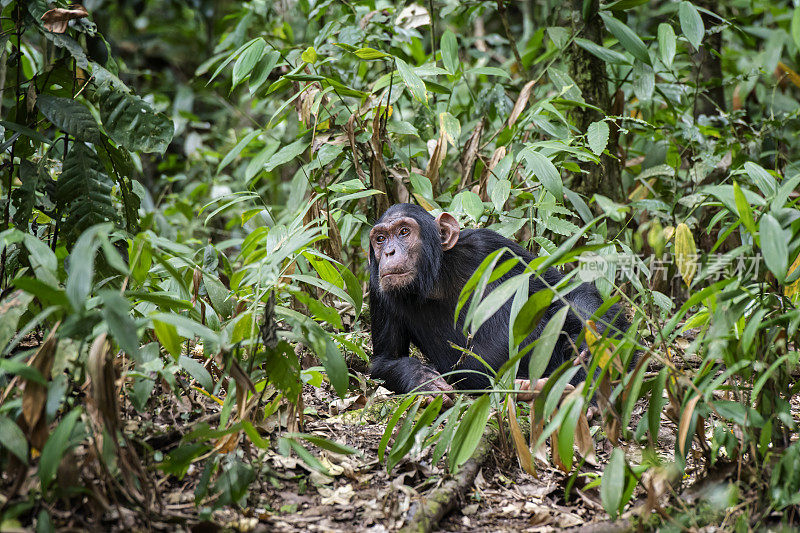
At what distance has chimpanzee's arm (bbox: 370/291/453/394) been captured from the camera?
13.6ft

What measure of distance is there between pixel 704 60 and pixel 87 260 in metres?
5.67

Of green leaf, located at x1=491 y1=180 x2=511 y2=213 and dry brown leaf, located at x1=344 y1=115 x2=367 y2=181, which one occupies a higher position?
dry brown leaf, located at x1=344 y1=115 x2=367 y2=181

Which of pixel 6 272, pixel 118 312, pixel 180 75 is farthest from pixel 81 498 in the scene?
pixel 180 75

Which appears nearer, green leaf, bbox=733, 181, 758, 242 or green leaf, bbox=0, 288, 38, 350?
green leaf, bbox=0, 288, 38, 350

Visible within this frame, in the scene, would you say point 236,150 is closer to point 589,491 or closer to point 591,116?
point 591,116

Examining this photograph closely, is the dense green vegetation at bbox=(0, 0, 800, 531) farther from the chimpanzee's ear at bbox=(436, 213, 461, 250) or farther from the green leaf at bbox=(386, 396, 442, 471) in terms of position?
the chimpanzee's ear at bbox=(436, 213, 461, 250)

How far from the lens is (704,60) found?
6.16 m

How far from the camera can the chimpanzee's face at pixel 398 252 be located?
4.16m

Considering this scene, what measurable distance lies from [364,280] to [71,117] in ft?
8.69

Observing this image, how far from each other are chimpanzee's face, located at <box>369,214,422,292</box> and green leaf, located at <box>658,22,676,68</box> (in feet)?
6.32

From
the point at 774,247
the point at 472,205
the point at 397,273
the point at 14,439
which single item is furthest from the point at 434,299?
the point at 14,439

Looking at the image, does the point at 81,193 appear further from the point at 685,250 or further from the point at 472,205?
the point at 685,250

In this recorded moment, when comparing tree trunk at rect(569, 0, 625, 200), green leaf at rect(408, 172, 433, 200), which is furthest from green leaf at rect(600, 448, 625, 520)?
tree trunk at rect(569, 0, 625, 200)

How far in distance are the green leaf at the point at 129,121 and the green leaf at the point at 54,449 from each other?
5.37 ft
